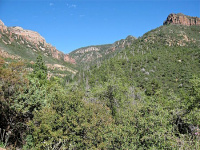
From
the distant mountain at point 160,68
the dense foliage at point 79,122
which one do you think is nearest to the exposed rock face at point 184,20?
the distant mountain at point 160,68

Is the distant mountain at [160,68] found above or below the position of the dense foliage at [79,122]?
above

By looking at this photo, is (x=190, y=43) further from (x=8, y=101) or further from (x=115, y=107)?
(x=8, y=101)

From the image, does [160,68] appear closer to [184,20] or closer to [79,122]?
[79,122]

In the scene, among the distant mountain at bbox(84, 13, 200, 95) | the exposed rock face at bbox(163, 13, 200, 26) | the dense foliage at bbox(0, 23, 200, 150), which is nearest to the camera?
the dense foliage at bbox(0, 23, 200, 150)

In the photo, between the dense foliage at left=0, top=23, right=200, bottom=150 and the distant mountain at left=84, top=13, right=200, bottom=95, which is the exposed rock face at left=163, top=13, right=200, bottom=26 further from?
the dense foliage at left=0, top=23, right=200, bottom=150

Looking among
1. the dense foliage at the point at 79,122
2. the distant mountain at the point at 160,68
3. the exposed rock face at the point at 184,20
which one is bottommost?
the dense foliage at the point at 79,122

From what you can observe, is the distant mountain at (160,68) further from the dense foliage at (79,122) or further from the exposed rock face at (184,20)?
the exposed rock face at (184,20)

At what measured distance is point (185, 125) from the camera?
14.4 meters

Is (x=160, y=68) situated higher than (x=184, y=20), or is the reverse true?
(x=184, y=20)

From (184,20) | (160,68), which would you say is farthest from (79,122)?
(184,20)

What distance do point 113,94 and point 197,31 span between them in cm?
13137

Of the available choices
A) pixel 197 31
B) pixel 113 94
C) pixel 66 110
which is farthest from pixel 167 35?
pixel 66 110

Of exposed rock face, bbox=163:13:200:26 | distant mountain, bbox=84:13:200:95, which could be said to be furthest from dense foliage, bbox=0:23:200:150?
Result: exposed rock face, bbox=163:13:200:26

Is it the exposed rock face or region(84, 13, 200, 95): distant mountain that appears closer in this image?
region(84, 13, 200, 95): distant mountain
